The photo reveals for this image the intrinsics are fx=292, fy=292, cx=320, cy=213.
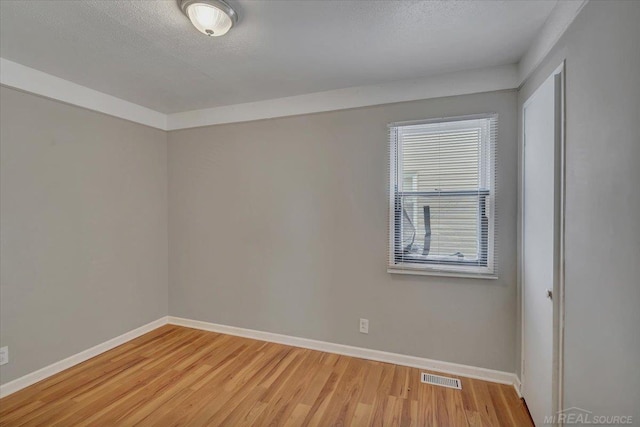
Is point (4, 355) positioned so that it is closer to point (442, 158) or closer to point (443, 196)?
point (443, 196)

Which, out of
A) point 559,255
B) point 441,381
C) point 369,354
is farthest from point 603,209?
point 369,354

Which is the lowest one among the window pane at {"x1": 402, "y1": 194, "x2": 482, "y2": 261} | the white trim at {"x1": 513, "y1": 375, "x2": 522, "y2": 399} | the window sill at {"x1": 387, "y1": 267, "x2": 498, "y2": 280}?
the white trim at {"x1": 513, "y1": 375, "x2": 522, "y2": 399}

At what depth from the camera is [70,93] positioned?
2.56 meters

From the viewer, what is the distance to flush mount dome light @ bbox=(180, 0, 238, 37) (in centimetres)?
154

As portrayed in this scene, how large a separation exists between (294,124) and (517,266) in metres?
2.33

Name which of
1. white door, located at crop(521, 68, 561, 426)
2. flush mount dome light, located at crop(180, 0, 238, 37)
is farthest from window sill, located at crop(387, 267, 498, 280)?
flush mount dome light, located at crop(180, 0, 238, 37)

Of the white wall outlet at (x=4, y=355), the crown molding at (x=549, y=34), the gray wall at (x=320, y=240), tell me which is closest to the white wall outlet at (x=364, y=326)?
the gray wall at (x=320, y=240)

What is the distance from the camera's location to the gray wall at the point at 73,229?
2240 mm

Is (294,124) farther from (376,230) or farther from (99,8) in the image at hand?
(99,8)

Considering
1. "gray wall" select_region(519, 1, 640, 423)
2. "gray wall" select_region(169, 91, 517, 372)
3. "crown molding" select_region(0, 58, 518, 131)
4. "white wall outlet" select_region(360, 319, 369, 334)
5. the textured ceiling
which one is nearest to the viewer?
"gray wall" select_region(519, 1, 640, 423)

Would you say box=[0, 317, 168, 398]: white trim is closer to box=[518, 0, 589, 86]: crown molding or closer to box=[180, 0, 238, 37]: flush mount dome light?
box=[180, 0, 238, 37]: flush mount dome light

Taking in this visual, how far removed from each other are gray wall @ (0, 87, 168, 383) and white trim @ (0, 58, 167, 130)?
68 mm

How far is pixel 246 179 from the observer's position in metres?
3.17

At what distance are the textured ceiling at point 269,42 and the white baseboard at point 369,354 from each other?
246 cm
